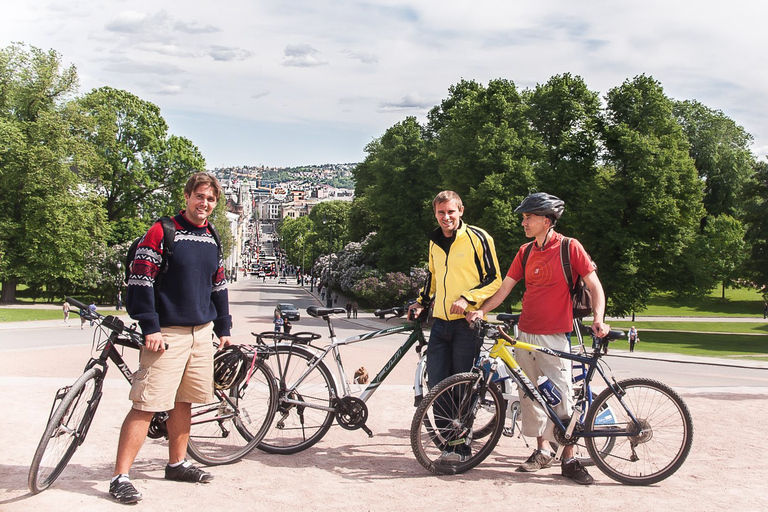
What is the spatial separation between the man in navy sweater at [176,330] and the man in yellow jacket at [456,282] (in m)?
1.79

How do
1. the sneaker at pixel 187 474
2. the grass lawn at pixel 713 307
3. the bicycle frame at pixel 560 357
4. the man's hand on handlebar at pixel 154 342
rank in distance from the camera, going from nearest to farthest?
the man's hand on handlebar at pixel 154 342, the sneaker at pixel 187 474, the bicycle frame at pixel 560 357, the grass lawn at pixel 713 307

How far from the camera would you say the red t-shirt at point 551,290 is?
5.72m

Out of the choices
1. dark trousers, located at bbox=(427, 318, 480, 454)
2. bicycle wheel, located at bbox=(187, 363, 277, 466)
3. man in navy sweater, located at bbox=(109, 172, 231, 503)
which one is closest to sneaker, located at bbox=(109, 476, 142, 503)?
man in navy sweater, located at bbox=(109, 172, 231, 503)

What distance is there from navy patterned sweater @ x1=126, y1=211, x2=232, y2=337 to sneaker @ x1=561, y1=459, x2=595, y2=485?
2.87 meters

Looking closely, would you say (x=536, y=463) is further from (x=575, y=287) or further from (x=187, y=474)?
(x=187, y=474)

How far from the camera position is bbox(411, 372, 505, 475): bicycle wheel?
5664 millimetres

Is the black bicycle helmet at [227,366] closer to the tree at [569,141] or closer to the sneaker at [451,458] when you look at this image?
the sneaker at [451,458]

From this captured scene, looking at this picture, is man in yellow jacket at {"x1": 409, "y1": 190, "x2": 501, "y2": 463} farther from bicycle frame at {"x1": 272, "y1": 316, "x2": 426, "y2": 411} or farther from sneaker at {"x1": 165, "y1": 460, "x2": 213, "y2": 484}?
sneaker at {"x1": 165, "y1": 460, "x2": 213, "y2": 484}

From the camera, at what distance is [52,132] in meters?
46.4

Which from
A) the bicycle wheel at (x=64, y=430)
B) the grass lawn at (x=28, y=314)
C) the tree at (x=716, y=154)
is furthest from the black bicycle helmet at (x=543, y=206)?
the tree at (x=716, y=154)

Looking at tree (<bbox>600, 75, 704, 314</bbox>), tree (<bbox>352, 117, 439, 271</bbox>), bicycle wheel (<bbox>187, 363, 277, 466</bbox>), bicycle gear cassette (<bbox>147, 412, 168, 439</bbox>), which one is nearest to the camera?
bicycle gear cassette (<bbox>147, 412, 168, 439</bbox>)

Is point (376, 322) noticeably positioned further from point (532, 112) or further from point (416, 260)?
point (532, 112)

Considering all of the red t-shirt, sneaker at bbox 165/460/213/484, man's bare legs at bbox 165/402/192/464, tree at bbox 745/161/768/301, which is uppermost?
tree at bbox 745/161/768/301

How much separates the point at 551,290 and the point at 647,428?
4.06ft
